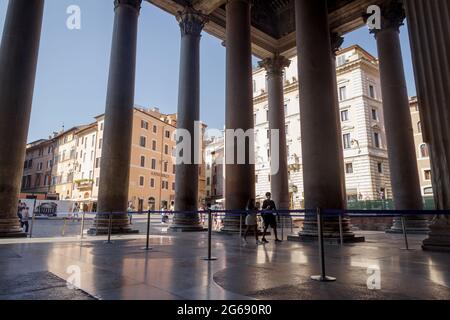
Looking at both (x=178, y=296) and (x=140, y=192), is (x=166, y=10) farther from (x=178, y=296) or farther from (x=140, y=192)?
(x=140, y=192)

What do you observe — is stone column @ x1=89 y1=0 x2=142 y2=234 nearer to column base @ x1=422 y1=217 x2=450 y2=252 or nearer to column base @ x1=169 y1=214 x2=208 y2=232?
column base @ x1=169 y1=214 x2=208 y2=232

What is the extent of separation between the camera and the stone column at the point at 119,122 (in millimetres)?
12383

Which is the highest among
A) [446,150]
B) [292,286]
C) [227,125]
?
[227,125]

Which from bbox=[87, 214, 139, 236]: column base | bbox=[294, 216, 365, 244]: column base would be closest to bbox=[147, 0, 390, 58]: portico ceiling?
bbox=[87, 214, 139, 236]: column base

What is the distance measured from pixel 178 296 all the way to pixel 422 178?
4357cm

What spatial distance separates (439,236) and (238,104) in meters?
8.08

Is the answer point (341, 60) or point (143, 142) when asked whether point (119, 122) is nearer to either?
point (341, 60)

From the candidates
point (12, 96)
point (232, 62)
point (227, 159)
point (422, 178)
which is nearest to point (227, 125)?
point (227, 159)

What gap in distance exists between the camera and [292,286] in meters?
3.80

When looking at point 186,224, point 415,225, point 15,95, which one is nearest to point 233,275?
point 15,95

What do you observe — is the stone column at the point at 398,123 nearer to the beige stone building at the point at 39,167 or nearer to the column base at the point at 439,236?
the column base at the point at 439,236

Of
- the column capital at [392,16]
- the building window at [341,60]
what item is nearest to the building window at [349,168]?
the building window at [341,60]

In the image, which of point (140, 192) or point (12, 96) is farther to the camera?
point (140, 192)

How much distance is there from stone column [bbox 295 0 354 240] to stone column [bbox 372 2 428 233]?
6.17 meters
